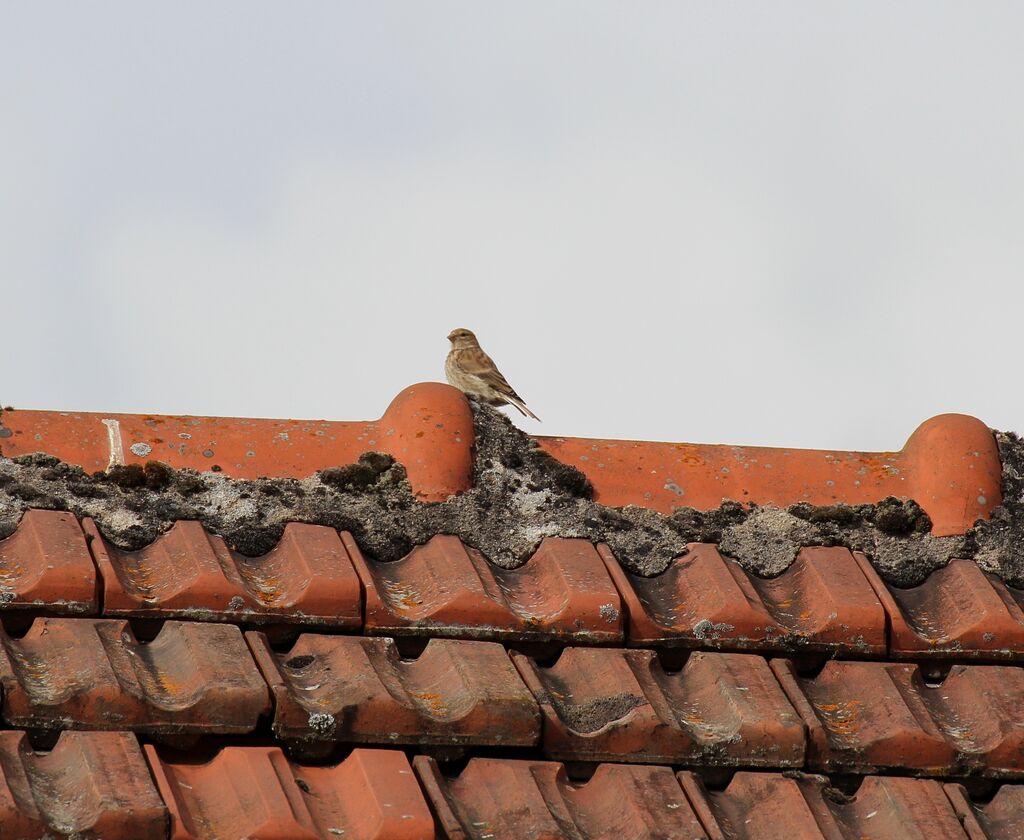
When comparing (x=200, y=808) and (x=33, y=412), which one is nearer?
Answer: (x=200, y=808)

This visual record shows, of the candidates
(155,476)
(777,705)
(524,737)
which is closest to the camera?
(524,737)

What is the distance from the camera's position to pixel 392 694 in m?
3.53

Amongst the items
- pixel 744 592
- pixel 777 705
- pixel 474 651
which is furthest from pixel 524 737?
pixel 744 592

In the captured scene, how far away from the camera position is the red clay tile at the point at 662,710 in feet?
11.7

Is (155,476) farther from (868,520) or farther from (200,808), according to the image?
(868,520)

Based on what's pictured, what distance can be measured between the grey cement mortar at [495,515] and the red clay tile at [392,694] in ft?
1.67

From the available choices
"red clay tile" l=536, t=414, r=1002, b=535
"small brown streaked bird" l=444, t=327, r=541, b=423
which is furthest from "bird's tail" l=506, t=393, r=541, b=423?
"red clay tile" l=536, t=414, r=1002, b=535

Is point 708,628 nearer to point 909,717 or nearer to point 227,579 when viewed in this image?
point 909,717

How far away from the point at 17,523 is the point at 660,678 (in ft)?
5.41

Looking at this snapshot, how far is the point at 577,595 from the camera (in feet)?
13.1

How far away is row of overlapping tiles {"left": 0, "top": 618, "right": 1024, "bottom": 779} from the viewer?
340 centimetres

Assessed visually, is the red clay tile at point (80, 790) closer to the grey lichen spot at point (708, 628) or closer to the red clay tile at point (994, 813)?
the grey lichen spot at point (708, 628)

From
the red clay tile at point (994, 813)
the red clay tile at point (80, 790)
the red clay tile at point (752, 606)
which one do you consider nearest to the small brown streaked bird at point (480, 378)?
the red clay tile at point (752, 606)

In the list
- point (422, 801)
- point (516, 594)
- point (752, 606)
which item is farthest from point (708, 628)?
point (422, 801)
